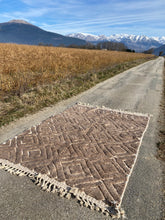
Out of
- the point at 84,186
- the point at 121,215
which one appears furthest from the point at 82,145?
the point at 121,215

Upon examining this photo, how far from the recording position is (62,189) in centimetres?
273

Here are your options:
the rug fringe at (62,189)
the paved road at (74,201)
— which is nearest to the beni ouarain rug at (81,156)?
the rug fringe at (62,189)

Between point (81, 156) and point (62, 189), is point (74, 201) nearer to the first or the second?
point (62, 189)

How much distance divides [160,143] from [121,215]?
2.41 meters

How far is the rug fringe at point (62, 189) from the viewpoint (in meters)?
2.44

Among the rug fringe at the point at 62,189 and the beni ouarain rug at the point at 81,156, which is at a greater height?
the beni ouarain rug at the point at 81,156

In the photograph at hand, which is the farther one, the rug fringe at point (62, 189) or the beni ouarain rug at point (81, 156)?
the beni ouarain rug at point (81, 156)

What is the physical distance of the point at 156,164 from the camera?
347cm

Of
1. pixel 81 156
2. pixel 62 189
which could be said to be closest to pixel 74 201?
pixel 62 189

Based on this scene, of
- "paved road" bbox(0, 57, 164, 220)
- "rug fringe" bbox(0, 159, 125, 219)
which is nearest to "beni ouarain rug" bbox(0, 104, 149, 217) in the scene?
"rug fringe" bbox(0, 159, 125, 219)

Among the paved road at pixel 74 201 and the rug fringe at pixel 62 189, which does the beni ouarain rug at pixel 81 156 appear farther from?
the paved road at pixel 74 201

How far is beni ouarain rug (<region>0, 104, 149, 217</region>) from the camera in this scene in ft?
8.92

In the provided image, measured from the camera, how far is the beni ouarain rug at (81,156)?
2719 mm

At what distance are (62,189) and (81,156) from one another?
3.10ft
